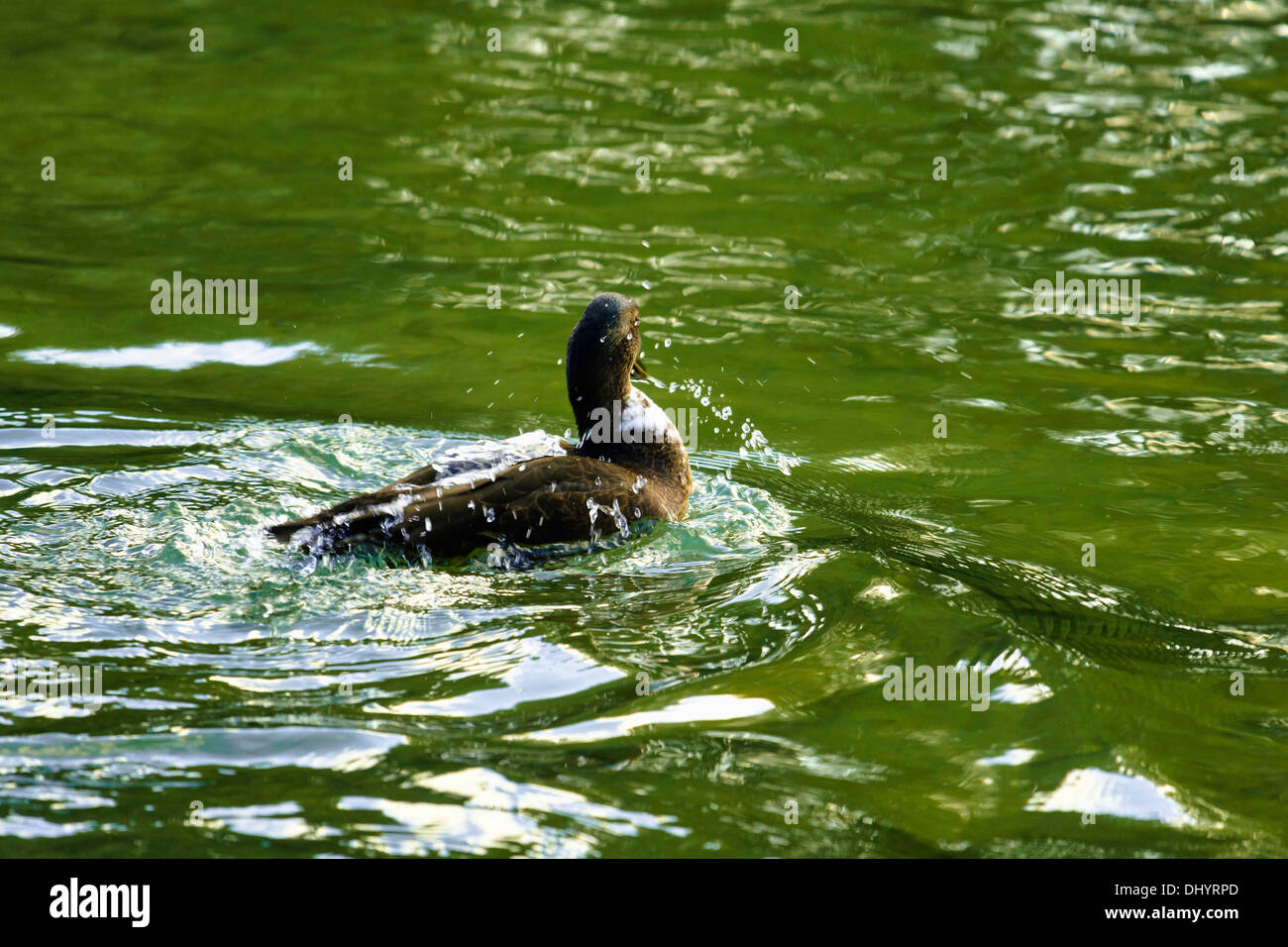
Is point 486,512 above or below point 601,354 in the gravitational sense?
below

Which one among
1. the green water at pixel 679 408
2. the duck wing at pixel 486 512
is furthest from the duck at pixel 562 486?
the green water at pixel 679 408

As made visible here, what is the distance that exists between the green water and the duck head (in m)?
0.76

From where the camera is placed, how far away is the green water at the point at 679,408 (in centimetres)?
495

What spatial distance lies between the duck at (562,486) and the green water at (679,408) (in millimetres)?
152

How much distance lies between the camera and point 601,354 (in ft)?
23.1

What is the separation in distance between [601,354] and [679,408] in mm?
1774

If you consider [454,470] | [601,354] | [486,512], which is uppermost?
[601,354]

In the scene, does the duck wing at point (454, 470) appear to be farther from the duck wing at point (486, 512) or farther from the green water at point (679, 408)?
the green water at point (679, 408)

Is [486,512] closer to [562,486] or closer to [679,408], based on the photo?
[562,486]

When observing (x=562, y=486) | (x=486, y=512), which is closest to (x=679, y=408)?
(x=562, y=486)

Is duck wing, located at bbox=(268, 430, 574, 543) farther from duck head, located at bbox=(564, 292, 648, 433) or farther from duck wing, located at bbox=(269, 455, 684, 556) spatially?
duck head, located at bbox=(564, 292, 648, 433)
